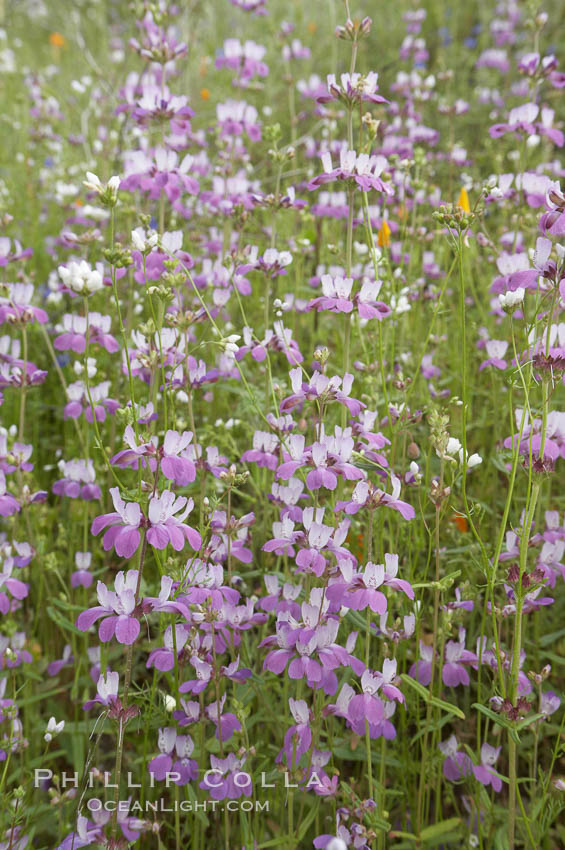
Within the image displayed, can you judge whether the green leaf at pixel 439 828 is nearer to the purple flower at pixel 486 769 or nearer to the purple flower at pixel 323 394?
the purple flower at pixel 486 769

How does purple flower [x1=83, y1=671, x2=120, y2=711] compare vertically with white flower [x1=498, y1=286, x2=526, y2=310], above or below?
below

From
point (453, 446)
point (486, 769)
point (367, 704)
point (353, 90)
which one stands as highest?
point (353, 90)

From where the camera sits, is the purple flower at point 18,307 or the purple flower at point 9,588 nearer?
the purple flower at point 9,588

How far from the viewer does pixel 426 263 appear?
299 centimetres

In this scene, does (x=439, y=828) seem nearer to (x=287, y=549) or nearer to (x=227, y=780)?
(x=227, y=780)

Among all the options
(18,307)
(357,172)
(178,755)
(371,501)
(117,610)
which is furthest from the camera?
(18,307)

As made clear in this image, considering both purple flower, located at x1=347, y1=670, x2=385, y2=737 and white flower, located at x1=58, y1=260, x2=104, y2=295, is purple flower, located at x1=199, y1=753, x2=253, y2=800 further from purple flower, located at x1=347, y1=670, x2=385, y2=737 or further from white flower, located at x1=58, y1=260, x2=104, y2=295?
white flower, located at x1=58, y1=260, x2=104, y2=295

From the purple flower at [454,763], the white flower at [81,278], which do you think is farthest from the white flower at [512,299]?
the purple flower at [454,763]

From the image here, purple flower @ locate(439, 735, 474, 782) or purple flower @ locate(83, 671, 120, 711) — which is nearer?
purple flower @ locate(83, 671, 120, 711)

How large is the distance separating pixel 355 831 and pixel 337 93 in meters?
1.54

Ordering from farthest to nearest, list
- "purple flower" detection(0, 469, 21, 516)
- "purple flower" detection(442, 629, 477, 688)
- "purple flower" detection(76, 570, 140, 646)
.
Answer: "purple flower" detection(0, 469, 21, 516)
"purple flower" detection(442, 629, 477, 688)
"purple flower" detection(76, 570, 140, 646)

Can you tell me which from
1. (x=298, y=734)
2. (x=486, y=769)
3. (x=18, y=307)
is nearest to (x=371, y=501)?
(x=298, y=734)

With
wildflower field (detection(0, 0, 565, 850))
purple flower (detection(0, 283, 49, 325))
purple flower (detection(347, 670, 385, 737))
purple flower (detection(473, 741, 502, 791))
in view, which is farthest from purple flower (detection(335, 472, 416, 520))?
purple flower (detection(0, 283, 49, 325))

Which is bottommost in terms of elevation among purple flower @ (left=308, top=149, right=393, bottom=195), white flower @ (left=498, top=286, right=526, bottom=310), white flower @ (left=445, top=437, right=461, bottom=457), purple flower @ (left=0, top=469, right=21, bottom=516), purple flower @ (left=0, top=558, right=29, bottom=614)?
purple flower @ (left=0, top=558, right=29, bottom=614)
